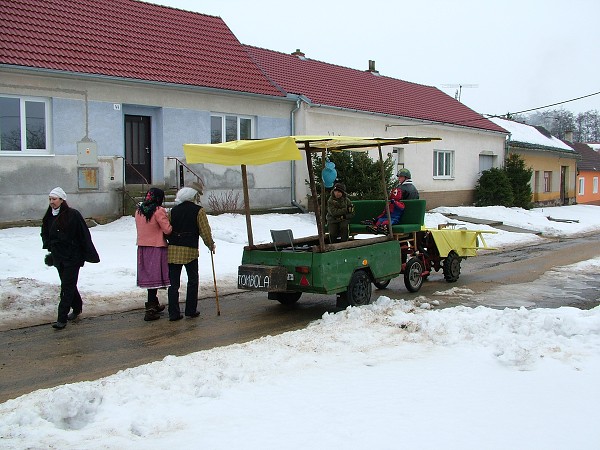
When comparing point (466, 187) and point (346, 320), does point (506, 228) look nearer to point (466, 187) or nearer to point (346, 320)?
point (466, 187)

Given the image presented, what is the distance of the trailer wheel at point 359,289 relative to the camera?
8.43 metres

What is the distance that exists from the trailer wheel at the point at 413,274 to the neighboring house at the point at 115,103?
8.63 meters

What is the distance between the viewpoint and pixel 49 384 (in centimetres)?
566

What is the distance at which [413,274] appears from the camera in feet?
33.5

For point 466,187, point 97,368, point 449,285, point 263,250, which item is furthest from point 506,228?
point 97,368

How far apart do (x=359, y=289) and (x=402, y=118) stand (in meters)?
17.6

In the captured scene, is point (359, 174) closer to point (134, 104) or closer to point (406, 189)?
point (134, 104)

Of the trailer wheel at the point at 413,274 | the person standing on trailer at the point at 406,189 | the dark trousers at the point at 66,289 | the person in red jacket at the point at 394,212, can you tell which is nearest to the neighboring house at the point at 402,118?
the person standing on trailer at the point at 406,189

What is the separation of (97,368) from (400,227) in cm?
532

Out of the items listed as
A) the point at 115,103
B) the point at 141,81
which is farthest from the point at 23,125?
the point at 141,81

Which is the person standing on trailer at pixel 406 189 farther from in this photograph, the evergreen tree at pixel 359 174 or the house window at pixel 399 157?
the house window at pixel 399 157

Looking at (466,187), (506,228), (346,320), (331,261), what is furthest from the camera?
(466,187)

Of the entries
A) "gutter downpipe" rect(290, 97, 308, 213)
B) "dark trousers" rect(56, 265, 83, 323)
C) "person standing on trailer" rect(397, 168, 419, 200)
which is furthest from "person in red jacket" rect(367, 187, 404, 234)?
"gutter downpipe" rect(290, 97, 308, 213)

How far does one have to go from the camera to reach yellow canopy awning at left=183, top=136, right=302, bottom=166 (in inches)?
295
